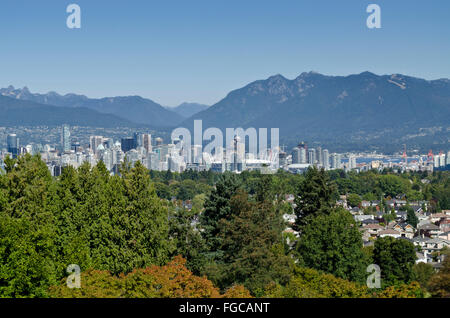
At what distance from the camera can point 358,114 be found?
182 meters

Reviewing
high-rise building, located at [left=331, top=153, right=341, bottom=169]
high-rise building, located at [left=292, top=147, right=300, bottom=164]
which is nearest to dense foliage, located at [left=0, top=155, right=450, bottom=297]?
high-rise building, located at [left=331, top=153, right=341, bottom=169]

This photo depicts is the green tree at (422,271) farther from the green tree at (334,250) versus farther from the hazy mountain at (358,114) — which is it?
the hazy mountain at (358,114)

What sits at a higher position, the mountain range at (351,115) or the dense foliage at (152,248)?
the mountain range at (351,115)

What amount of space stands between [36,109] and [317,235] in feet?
505

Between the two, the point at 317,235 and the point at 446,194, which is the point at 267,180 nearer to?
the point at 317,235

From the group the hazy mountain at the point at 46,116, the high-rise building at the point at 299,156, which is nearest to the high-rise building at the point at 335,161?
the high-rise building at the point at 299,156

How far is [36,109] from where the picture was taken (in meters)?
154

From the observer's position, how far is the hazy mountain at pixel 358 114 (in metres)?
165

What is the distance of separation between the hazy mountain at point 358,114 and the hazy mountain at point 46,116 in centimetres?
2954

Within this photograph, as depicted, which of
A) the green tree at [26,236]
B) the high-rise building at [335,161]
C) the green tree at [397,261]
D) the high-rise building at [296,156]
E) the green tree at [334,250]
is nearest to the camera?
the green tree at [26,236]

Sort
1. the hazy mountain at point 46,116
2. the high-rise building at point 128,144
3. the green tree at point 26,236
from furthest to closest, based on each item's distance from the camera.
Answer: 1. the hazy mountain at point 46,116
2. the high-rise building at point 128,144
3. the green tree at point 26,236

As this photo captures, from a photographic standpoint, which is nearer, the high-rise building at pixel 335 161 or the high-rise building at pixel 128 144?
the high-rise building at pixel 335 161

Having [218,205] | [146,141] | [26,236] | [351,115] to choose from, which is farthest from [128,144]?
[351,115]
